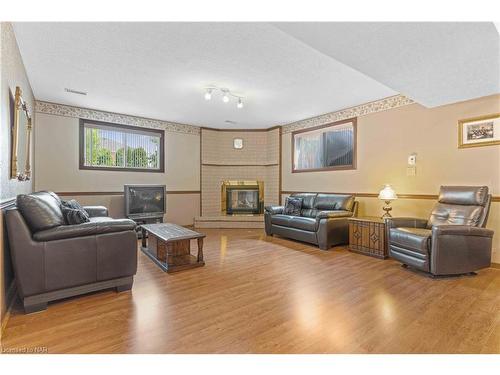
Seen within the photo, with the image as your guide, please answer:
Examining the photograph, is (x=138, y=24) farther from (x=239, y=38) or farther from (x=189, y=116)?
(x=189, y=116)

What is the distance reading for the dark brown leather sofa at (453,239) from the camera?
2.83m

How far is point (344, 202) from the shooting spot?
467cm

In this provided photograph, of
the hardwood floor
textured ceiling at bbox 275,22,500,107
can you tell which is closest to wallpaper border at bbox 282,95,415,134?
textured ceiling at bbox 275,22,500,107

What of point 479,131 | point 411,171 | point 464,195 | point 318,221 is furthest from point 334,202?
point 479,131

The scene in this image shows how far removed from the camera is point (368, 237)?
3.85m

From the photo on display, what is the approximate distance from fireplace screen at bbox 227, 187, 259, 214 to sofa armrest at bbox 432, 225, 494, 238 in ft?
14.4

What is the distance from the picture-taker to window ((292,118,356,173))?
16.8ft

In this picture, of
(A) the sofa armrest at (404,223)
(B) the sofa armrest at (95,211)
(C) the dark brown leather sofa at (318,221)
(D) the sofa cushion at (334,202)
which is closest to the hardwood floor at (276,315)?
(A) the sofa armrest at (404,223)

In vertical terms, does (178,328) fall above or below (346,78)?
below

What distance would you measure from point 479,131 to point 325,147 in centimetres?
259
